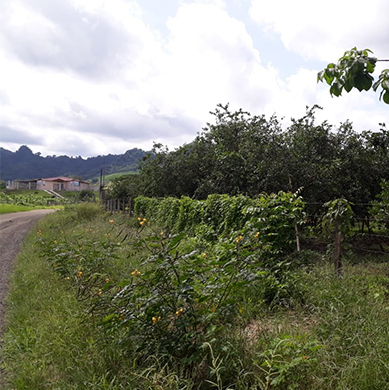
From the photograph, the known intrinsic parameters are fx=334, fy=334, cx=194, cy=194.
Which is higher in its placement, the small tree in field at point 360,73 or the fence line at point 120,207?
the small tree in field at point 360,73

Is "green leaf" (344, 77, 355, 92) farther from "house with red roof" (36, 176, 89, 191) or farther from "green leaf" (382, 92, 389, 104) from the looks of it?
"house with red roof" (36, 176, 89, 191)

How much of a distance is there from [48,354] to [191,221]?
23.1 feet

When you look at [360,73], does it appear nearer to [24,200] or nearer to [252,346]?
[252,346]

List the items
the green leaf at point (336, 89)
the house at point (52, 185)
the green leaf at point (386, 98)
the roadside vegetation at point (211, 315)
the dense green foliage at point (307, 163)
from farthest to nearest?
the house at point (52, 185) → the dense green foliage at point (307, 163) → the roadside vegetation at point (211, 315) → the green leaf at point (336, 89) → the green leaf at point (386, 98)

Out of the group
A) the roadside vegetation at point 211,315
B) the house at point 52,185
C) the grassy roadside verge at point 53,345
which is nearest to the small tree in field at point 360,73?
the roadside vegetation at point 211,315

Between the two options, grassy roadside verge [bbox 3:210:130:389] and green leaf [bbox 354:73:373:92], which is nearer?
green leaf [bbox 354:73:373:92]

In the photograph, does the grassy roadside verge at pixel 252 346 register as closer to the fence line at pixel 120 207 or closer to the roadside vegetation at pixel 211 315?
the roadside vegetation at pixel 211 315

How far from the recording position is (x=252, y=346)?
3.07 metres

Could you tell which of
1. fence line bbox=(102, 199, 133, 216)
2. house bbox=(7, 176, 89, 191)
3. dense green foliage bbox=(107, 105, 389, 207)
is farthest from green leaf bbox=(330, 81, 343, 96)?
house bbox=(7, 176, 89, 191)

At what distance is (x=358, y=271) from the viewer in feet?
20.4

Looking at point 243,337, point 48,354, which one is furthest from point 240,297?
point 48,354

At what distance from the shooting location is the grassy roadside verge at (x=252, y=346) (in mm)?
2633

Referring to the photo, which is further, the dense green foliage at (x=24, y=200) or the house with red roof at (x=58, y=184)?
the house with red roof at (x=58, y=184)

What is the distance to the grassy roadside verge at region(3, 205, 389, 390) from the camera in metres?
2.63
